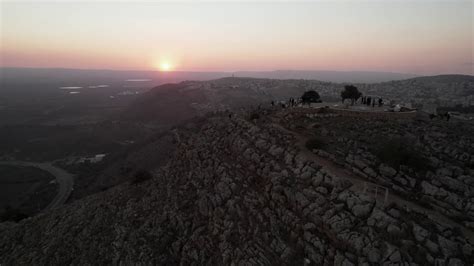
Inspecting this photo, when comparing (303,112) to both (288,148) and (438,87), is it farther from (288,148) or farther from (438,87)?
(438,87)

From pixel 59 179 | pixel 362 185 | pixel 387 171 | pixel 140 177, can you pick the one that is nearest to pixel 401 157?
pixel 387 171

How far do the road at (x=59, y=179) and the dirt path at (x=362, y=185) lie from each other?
35.6 m

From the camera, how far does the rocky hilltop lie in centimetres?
1238

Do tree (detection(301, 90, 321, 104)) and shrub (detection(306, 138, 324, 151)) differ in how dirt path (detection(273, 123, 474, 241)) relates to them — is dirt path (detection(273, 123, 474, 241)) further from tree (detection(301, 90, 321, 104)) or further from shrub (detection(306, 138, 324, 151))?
tree (detection(301, 90, 321, 104))

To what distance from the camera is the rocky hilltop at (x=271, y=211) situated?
12.4 metres

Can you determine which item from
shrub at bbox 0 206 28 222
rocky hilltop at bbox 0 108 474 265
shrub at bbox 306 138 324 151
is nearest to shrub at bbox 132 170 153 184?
rocky hilltop at bbox 0 108 474 265

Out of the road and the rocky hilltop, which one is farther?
the road

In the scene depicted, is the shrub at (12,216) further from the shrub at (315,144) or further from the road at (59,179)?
the shrub at (315,144)

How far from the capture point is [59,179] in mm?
51438

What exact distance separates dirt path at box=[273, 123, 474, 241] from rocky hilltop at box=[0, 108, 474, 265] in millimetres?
67

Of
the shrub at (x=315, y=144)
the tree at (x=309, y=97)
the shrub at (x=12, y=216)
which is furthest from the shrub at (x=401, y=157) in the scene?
the shrub at (x=12, y=216)

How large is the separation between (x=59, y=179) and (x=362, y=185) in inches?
2062

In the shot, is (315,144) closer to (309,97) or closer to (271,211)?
(271,211)

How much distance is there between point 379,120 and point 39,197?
45719 millimetres
